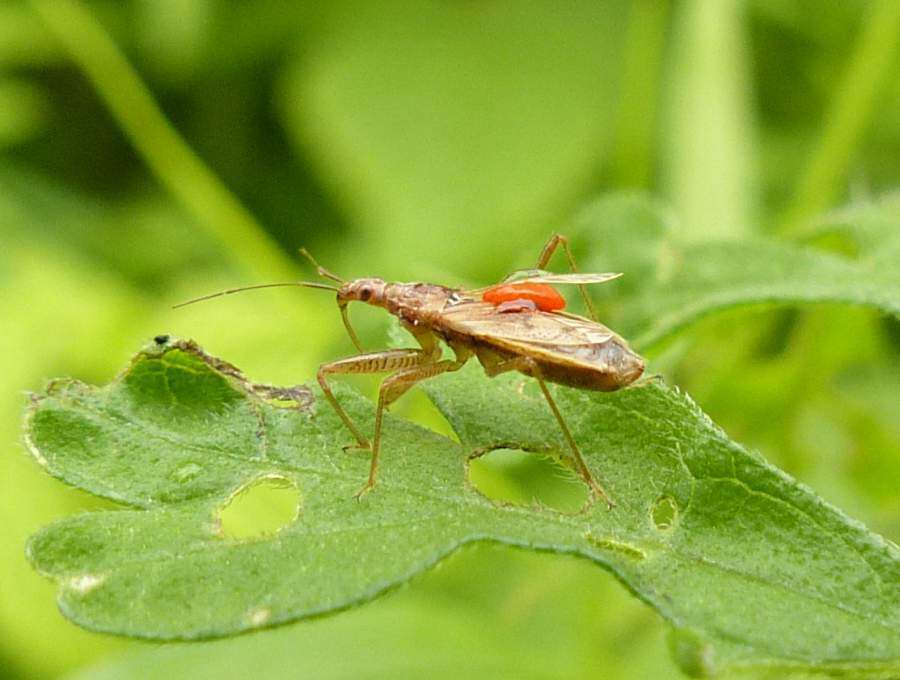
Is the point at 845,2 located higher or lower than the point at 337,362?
higher

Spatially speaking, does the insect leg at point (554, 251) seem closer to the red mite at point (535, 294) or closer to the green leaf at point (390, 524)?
the red mite at point (535, 294)

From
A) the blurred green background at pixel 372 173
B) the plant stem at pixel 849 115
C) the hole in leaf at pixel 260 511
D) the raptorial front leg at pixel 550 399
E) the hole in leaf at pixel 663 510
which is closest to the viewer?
the hole in leaf at pixel 663 510

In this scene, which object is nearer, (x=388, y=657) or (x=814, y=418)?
(x=814, y=418)

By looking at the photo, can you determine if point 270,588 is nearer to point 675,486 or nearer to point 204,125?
point 675,486

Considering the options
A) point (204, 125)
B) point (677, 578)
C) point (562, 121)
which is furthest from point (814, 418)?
point (204, 125)

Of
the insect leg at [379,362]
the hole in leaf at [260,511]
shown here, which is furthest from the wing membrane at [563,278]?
the hole in leaf at [260,511]

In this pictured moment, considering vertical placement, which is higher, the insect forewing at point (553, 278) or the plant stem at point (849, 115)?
the plant stem at point (849, 115)

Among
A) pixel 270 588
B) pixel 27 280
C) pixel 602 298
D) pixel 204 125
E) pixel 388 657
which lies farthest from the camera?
pixel 204 125
